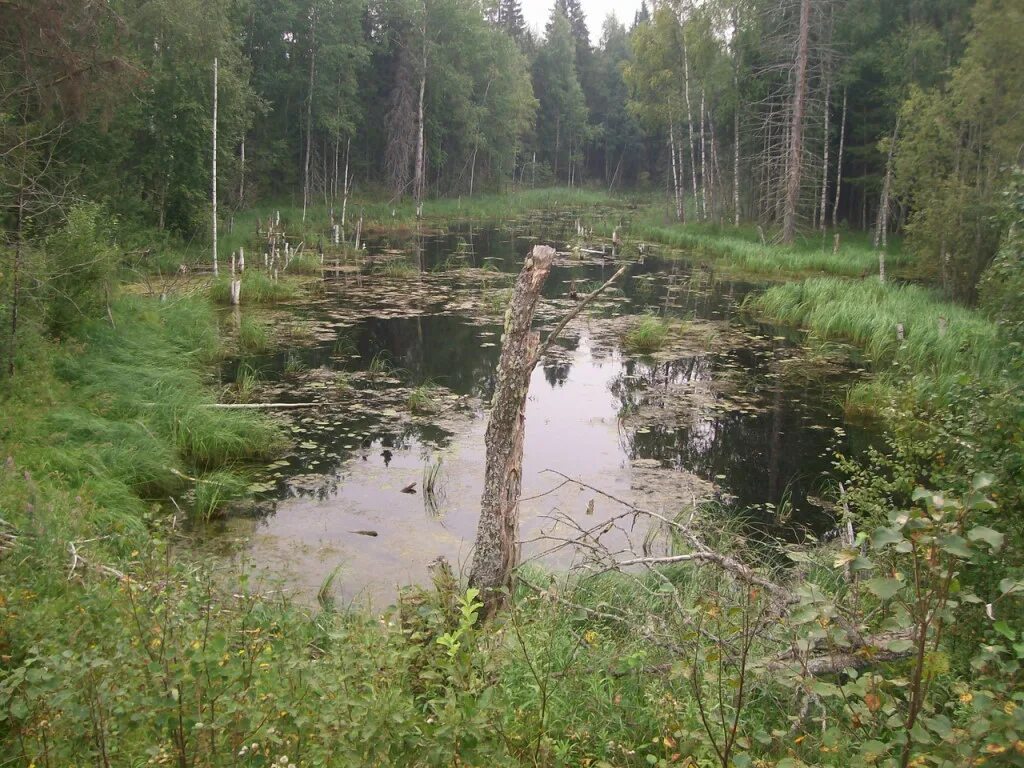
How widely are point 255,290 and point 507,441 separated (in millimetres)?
11764

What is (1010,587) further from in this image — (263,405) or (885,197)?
(885,197)

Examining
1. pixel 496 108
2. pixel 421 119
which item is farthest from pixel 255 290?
pixel 496 108

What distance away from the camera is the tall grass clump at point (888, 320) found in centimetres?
1017

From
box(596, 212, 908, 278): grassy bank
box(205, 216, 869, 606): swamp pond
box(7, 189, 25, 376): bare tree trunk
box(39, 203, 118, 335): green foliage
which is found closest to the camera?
box(205, 216, 869, 606): swamp pond

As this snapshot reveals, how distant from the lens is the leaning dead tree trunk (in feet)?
14.6

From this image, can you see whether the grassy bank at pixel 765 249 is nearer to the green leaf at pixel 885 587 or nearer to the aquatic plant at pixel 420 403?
the aquatic plant at pixel 420 403

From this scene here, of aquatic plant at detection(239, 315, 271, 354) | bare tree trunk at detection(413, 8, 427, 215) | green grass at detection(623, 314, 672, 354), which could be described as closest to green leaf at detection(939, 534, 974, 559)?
aquatic plant at detection(239, 315, 271, 354)

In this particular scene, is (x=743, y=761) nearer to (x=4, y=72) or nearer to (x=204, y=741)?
(x=204, y=741)

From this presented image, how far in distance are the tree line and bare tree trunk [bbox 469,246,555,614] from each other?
3238 millimetres

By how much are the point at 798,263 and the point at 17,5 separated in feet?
58.2

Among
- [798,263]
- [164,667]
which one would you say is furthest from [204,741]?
[798,263]

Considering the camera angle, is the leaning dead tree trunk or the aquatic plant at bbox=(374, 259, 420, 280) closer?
the leaning dead tree trunk

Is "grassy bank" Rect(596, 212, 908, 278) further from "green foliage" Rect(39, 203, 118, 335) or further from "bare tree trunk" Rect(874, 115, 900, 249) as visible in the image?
"green foliage" Rect(39, 203, 118, 335)

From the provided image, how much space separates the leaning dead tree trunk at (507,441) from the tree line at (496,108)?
10.6ft
